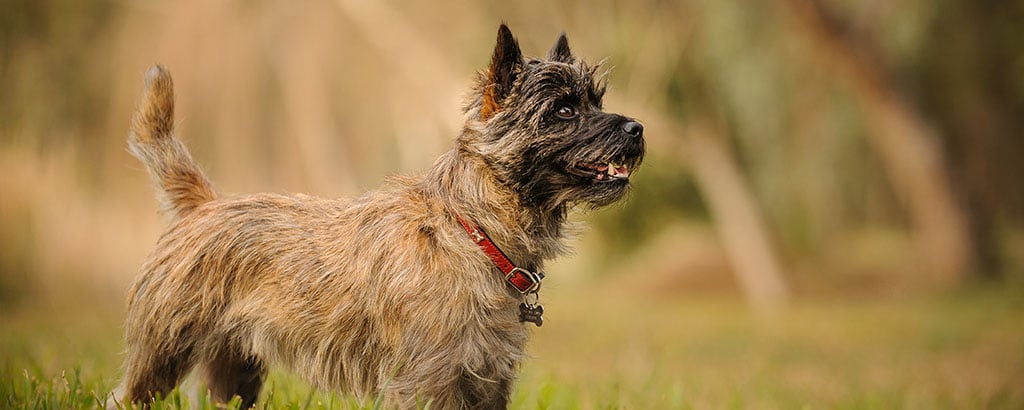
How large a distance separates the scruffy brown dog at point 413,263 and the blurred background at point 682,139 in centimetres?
276

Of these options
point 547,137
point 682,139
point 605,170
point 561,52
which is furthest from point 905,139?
point 547,137

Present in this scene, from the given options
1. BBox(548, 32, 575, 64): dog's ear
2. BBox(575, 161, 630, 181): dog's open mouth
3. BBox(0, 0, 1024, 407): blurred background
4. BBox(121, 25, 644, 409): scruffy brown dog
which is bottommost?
BBox(121, 25, 644, 409): scruffy brown dog

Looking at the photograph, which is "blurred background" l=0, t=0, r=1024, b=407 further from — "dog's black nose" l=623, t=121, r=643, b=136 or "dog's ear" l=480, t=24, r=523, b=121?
"dog's ear" l=480, t=24, r=523, b=121

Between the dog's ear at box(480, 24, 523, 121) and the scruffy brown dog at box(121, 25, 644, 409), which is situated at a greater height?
the dog's ear at box(480, 24, 523, 121)

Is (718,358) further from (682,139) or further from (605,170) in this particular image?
(682,139)

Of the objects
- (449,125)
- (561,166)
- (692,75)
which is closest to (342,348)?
(561,166)

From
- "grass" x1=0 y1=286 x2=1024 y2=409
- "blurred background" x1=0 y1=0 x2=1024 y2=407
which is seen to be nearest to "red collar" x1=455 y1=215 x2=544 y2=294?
"grass" x1=0 y1=286 x2=1024 y2=409

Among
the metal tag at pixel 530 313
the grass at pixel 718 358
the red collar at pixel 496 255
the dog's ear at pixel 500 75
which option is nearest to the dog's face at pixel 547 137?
the dog's ear at pixel 500 75

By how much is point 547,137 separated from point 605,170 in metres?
0.29

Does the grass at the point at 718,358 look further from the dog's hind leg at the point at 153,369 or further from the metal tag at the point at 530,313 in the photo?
the metal tag at the point at 530,313

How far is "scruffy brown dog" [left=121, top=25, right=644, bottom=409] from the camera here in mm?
3484

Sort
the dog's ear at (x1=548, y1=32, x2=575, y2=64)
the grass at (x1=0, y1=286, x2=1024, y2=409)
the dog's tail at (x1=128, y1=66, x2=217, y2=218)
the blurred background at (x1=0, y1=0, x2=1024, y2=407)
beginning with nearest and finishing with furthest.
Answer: the dog's ear at (x1=548, y1=32, x2=575, y2=64) < the dog's tail at (x1=128, y1=66, x2=217, y2=218) < the grass at (x1=0, y1=286, x2=1024, y2=409) < the blurred background at (x1=0, y1=0, x2=1024, y2=407)

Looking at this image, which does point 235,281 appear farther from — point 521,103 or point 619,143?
point 619,143

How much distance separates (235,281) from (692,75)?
1302 cm
